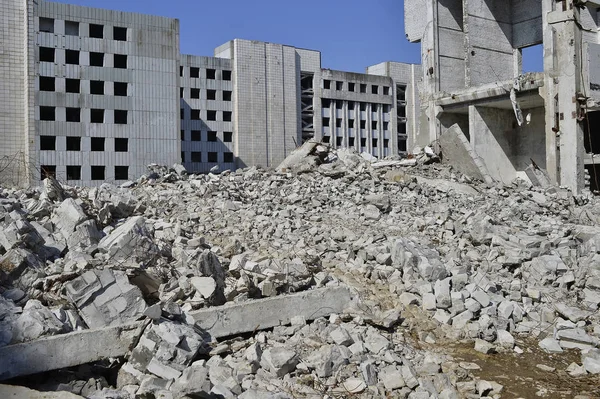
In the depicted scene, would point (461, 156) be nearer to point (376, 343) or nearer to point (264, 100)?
point (376, 343)

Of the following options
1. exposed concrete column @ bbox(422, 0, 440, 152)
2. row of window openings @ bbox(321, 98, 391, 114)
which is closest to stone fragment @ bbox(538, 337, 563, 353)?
exposed concrete column @ bbox(422, 0, 440, 152)

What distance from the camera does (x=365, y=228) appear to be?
10.2 meters

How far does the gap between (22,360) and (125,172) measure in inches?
946

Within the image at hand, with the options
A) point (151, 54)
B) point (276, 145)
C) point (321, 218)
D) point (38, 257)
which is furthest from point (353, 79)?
point (38, 257)

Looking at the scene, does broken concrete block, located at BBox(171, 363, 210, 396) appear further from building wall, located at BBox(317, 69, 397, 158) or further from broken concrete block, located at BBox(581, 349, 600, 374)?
building wall, located at BBox(317, 69, 397, 158)

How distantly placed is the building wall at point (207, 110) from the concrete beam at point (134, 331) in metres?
34.2

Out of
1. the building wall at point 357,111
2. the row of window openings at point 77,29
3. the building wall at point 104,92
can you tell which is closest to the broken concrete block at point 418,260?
the building wall at point 104,92

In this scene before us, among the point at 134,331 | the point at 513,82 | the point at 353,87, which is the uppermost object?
the point at 353,87

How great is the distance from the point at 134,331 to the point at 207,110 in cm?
3715

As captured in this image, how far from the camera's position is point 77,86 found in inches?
1041

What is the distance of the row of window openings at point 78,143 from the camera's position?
25.9 metres

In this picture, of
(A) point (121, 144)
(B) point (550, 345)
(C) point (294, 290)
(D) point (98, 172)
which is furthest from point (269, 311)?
(A) point (121, 144)

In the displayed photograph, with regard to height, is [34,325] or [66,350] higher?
[34,325]

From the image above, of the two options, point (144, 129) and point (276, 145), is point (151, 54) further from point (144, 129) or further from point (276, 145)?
point (276, 145)
